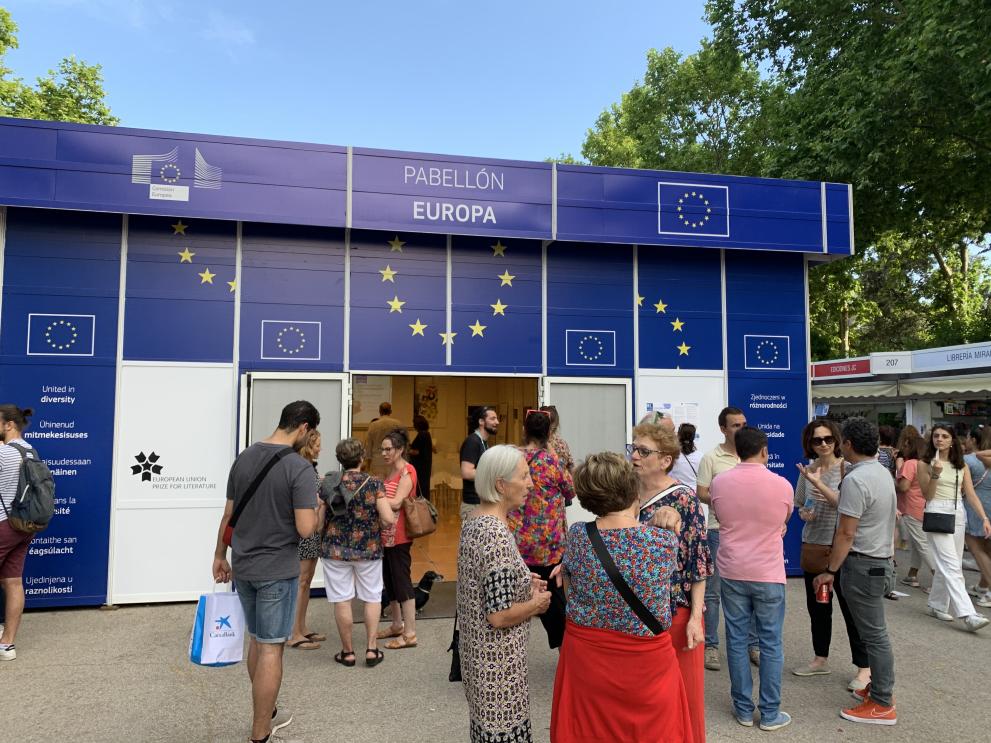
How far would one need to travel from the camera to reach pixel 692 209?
7.00 metres

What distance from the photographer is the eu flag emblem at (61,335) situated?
19.3ft

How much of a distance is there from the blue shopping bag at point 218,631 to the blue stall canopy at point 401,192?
3.77 meters

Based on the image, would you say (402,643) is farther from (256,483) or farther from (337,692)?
(256,483)

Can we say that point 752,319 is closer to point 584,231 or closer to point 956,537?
point 584,231

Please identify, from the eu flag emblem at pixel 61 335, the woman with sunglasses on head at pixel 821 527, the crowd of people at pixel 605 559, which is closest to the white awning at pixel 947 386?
the crowd of people at pixel 605 559

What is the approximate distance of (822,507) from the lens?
4.34 metres

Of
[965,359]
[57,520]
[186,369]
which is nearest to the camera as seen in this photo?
[57,520]

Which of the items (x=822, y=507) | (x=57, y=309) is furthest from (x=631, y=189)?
(x=57, y=309)

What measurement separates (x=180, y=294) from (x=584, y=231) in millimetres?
3855

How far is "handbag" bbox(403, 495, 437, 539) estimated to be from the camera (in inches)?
190

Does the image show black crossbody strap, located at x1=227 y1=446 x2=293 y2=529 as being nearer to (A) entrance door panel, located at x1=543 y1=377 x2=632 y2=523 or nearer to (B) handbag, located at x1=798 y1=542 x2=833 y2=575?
(B) handbag, located at x1=798 y1=542 x2=833 y2=575

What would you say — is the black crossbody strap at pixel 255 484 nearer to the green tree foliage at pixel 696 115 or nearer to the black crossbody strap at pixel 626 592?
the black crossbody strap at pixel 626 592

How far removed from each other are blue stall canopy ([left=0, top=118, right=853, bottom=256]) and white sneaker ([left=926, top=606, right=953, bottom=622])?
3635mm

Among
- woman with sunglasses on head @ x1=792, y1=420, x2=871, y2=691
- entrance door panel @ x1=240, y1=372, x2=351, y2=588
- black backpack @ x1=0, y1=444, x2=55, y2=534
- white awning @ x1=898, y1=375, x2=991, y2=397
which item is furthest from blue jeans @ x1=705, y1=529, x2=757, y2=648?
white awning @ x1=898, y1=375, x2=991, y2=397
